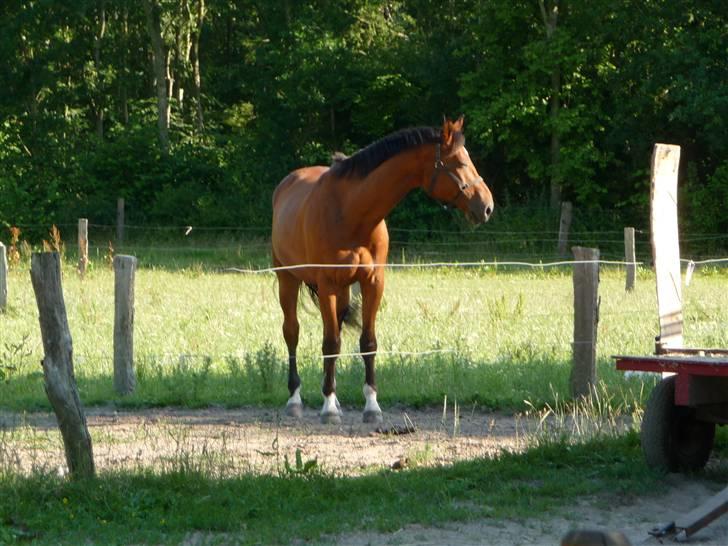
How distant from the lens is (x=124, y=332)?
34.0ft

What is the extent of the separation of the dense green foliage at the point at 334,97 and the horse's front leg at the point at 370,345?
2205 cm

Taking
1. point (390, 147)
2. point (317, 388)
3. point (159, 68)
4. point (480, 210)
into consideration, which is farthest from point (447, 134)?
point (159, 68)

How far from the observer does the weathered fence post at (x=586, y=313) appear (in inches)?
365

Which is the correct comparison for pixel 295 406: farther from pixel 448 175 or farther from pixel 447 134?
pixel 447 134

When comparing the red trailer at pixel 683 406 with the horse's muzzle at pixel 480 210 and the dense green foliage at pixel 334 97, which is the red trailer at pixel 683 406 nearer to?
the horse's muzzle at pixel 480 210

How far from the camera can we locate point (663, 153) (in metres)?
8.24

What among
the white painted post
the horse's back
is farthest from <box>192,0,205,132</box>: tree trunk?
the white painted post

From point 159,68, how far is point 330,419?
3212 centimetres

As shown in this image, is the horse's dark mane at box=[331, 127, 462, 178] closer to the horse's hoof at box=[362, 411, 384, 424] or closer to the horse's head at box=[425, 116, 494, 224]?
the horse's head at box=[425, 116, 494, 224]

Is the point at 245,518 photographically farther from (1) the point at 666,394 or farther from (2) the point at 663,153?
(2) the point at 663,153

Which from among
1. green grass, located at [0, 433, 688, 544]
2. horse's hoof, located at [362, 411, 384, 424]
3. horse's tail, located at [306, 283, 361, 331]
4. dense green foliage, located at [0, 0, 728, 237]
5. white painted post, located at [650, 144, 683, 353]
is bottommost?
green grass, located at [0, 433, 688, 544]

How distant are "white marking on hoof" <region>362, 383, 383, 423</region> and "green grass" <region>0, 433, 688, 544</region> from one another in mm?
2053

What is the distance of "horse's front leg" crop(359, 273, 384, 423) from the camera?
944 cm

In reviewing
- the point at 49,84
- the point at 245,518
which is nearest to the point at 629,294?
the point at 245,518
